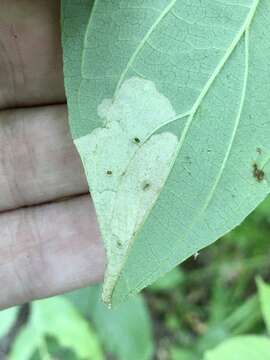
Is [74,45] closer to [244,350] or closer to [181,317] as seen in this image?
[244,350]

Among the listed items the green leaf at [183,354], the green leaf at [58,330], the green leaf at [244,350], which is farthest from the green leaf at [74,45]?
the green leaf at [183,354]

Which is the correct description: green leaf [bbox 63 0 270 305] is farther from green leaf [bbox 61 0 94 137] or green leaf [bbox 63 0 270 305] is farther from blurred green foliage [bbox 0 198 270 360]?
blurred green foliage [bbox 0 198 270 360]

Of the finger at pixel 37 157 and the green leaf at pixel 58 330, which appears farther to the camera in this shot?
the green leaf at pixel 58 330

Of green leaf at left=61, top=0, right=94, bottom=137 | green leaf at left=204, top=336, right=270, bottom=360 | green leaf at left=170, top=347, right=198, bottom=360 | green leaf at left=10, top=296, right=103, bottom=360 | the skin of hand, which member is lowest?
green leaf at left=170, top=347, right=198, bottom=360

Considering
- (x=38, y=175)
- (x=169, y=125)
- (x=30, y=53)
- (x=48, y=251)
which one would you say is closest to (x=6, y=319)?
(x=48, y=251)

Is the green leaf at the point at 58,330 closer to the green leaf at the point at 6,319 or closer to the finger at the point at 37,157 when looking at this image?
the green leaf at the point at 6,319

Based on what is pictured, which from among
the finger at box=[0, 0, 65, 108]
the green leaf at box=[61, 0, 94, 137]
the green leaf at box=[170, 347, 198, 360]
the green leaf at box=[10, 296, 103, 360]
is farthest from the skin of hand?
the green leaf at box=[170, 347, 198, 360]

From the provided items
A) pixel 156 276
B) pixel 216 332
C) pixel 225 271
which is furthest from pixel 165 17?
pixel 225 271
